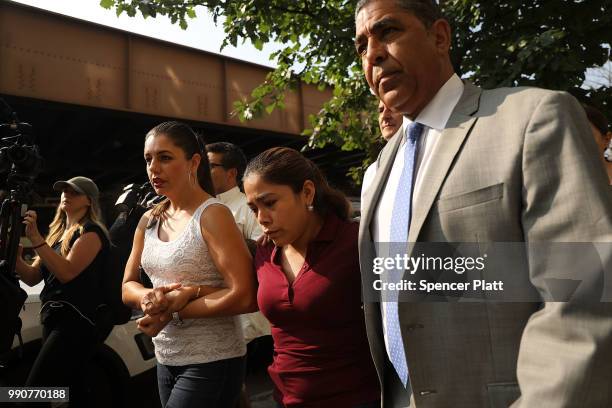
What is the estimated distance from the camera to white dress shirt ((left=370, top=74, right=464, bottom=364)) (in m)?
1.46

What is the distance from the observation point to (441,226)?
1.27 meters

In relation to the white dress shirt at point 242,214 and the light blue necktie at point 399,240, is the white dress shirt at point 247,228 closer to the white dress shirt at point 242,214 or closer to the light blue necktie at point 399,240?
the white dress shirt at point 242,214

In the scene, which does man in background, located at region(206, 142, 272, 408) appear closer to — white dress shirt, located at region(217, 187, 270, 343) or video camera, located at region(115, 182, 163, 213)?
white dress shirt, located at region(217, 187, 270, 343)

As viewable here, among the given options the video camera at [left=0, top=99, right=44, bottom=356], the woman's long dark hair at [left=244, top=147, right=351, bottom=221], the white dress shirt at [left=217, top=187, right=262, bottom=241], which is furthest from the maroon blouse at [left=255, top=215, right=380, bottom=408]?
the video camera at [left=0, top=99, right=44, bottom=356]

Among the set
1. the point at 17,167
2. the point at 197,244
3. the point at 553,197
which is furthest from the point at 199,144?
the point at 553,197

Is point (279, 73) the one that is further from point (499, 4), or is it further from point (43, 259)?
point (43, 259)

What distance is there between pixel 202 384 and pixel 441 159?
4.86 ft

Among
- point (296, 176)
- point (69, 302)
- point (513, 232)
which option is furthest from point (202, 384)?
point (69, 302)

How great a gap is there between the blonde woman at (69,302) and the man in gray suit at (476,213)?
8.37ft

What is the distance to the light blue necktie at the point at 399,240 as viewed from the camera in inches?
55.6

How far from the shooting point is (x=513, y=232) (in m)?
1.19

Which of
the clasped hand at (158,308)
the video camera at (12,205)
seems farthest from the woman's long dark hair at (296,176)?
the video camera at (12,205)

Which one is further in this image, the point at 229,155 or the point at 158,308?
the point at 229,155

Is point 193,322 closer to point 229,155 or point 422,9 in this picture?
point 422,9
